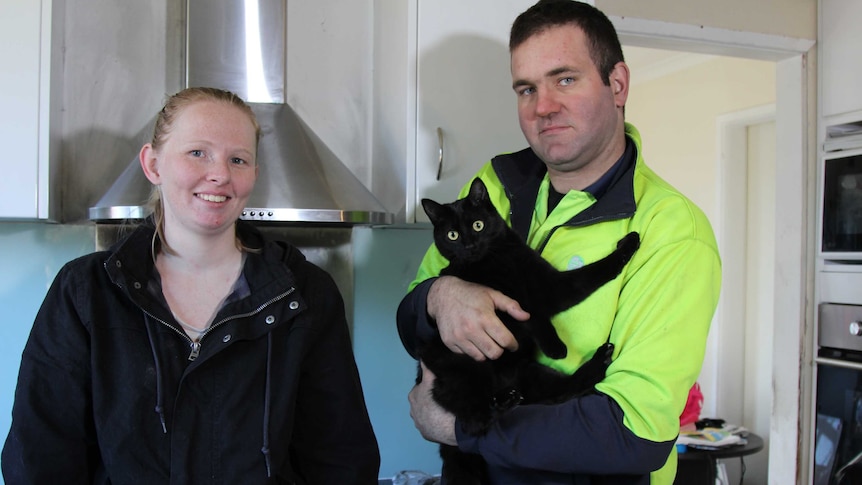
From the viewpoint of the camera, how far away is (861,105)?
261 cm

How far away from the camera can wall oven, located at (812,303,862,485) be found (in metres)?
2.58

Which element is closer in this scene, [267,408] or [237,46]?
[267,408]

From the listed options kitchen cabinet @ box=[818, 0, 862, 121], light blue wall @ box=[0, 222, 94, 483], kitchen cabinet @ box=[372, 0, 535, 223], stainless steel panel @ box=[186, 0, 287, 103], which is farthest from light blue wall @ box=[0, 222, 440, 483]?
kitchen cabinet @ box=[818, 0, 862, 121]

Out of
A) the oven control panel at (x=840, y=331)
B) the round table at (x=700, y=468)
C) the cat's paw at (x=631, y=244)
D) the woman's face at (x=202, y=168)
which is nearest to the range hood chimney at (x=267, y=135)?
the woman's face at (x=202, y=168)

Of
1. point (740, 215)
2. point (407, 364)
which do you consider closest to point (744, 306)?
point (740, 215)

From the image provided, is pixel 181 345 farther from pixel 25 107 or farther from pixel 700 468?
pixel 700 468

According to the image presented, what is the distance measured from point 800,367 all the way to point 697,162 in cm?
204

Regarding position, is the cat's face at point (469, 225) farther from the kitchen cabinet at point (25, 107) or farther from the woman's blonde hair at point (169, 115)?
the kitchen cabinet at point (25, 107)

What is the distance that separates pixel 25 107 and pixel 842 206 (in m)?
2.82

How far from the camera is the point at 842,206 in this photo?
268 centimetres

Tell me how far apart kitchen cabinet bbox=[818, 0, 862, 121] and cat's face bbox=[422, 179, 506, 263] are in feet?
6.78

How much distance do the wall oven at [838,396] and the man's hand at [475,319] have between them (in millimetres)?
2041

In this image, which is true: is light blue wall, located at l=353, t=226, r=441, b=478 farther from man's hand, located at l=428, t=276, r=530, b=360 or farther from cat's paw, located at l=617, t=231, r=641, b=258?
cat's paw, located at l=617, t=231, r=641, b=258

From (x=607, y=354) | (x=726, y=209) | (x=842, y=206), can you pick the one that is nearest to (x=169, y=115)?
(x=607, y=354)
